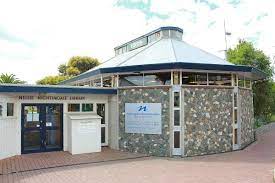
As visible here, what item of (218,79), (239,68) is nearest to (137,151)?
(218,79)

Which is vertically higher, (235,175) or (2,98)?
(2,98)

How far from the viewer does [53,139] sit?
13258 millimetres

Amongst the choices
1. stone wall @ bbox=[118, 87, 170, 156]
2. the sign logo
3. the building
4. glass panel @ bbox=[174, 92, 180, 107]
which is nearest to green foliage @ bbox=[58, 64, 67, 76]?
the building

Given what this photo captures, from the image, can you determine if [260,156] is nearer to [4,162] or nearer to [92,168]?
[92,168]

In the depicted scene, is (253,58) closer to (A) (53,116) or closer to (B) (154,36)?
(B) (154,36)

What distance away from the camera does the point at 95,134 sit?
42.9 feet

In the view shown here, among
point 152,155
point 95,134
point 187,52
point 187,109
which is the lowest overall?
point 152,155

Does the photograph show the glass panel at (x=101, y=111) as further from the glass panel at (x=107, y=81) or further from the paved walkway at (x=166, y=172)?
the paved walkway at (x=166, y=172)

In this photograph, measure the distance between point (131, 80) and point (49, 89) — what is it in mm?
3530

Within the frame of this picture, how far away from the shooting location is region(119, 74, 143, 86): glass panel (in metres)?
13.2

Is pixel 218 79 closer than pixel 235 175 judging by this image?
No

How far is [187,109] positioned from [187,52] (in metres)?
3.71

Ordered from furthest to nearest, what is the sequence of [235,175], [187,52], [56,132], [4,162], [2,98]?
[187,52] → [56,132] → [2,98] → [4,162] → [235,175]

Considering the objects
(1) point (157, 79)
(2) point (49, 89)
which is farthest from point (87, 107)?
(1) point (157, 79)
